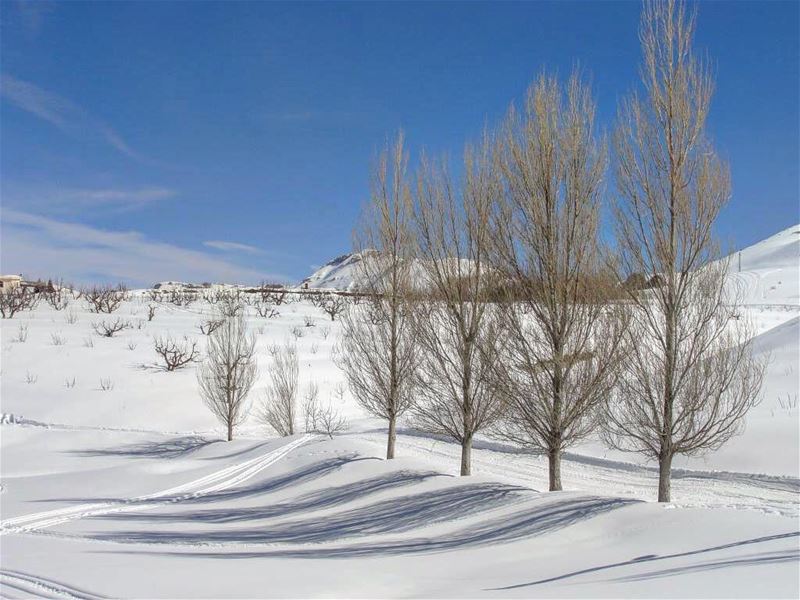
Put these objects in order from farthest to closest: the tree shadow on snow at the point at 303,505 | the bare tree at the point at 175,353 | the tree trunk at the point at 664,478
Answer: the bare tree at the point at 175,353 < the tree shadow on snow at the point at 303,505 < the tree trunk at the point at 664,478

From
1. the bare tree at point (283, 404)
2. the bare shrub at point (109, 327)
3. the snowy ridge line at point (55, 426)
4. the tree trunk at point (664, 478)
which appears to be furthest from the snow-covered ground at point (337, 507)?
the bare shrub at point (109, 327)

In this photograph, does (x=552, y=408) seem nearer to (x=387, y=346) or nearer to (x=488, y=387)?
(x=488, y=387)

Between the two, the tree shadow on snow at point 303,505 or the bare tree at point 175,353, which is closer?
the tree shadow on snow at point 303,505

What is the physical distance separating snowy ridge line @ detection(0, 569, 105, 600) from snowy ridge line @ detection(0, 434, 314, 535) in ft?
16.5

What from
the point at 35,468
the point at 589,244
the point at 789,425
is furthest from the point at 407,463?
the point at 35,468

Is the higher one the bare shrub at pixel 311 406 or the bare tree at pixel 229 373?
the bare tree at pixel 229 373

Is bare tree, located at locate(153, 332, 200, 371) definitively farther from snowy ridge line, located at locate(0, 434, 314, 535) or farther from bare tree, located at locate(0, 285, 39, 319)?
snowy ridge line, located at locate(0, 434, 314, 535)

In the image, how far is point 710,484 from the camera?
15391 mm

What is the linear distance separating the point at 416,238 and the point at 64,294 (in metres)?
40.7

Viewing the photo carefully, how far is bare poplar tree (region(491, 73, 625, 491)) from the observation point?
10.7 metres

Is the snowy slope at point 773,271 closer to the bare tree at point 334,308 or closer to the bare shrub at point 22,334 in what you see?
the bare tree at point 334,308

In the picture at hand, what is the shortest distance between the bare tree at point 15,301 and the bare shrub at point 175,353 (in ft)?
33.8

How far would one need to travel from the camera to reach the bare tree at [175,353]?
28734 millimetres

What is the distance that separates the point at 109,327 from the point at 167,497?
22.5 m
